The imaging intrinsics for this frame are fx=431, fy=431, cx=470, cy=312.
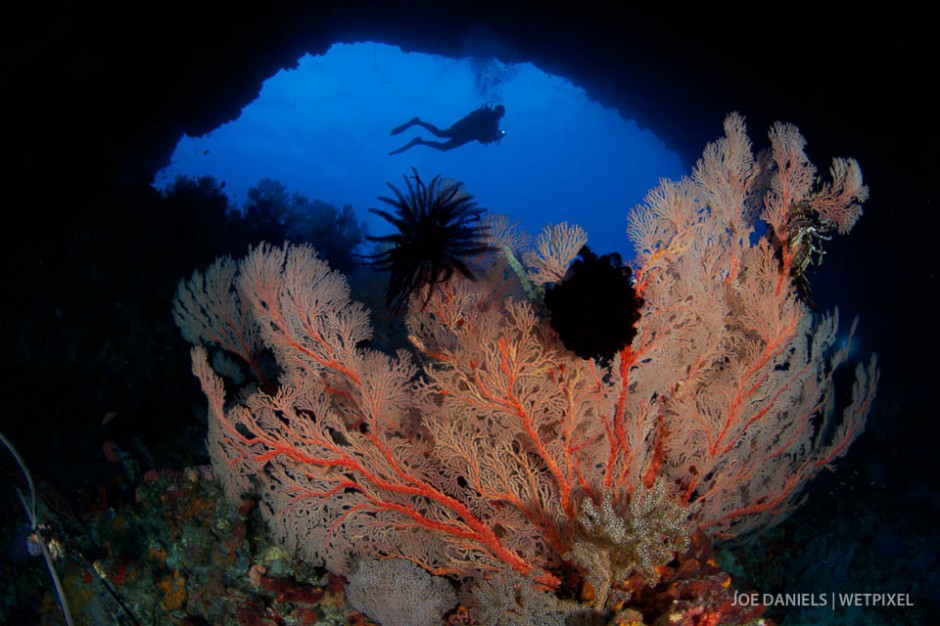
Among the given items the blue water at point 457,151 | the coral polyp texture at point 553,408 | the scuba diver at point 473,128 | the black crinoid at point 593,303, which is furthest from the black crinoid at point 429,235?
the blue water at point 457,151

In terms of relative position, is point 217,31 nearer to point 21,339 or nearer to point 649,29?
point 21,339

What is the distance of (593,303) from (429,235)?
142 cm

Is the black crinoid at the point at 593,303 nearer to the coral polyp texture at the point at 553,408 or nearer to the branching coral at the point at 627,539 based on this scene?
the coral polyp texture at the point at 553,408

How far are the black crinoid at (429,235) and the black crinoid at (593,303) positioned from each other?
1.06m

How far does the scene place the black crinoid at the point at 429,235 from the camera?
136 inches

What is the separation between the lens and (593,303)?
113 inches

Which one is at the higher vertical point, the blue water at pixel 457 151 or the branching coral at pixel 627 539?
the blue water at pixel 457 151

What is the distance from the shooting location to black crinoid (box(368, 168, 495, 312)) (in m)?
3.44

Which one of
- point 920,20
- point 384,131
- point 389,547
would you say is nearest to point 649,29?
point 920,20

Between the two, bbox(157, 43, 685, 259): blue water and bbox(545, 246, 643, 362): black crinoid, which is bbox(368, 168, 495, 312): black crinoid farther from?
bbox(157, 43, 685, 259): blue water

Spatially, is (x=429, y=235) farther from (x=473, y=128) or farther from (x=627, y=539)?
(x=473, y=128)

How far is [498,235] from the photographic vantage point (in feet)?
12.9

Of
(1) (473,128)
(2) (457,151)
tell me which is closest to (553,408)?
(1) (473,128)

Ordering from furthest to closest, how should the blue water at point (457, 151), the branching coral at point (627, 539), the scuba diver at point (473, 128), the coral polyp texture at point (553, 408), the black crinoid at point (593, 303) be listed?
1. the blue water at point (457, 151)
2. the scuba diver at point (473, 128)
3. the coral polyp texture at point (553, 408)
4. the branching coral at point (627, 539)
5. the black crinoid at point (593, 303)
